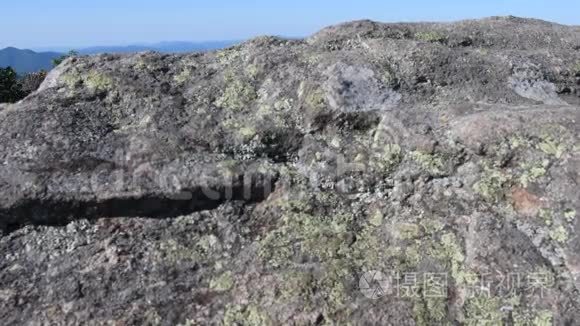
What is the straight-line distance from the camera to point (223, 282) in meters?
4.59

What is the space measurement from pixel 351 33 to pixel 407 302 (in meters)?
4.16

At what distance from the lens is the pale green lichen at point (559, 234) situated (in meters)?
4.66

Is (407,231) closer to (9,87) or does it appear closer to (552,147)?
(552,147)

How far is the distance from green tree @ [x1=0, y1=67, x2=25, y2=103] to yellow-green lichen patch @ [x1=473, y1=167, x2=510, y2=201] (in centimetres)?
3388

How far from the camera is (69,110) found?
5910 millimetres

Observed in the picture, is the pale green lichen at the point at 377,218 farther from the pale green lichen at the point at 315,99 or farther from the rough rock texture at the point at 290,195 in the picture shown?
the pale green lichen at the point at 315,99

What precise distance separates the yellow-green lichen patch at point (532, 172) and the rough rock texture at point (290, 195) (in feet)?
0.04

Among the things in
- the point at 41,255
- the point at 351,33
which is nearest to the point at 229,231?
the point at 41,255

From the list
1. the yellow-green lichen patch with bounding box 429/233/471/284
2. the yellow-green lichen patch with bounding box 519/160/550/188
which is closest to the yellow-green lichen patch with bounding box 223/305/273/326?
the yellow-green lichen patch with bounding box 429/233/471/284

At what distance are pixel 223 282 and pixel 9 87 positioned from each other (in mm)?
36842

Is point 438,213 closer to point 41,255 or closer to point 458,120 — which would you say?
point 458,120

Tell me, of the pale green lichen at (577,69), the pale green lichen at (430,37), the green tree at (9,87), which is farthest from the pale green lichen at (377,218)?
the green tree at (9,87)

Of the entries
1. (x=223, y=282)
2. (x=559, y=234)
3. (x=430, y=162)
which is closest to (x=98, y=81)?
(x=223, y=282)

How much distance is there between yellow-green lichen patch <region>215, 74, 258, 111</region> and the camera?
608 centimetres
